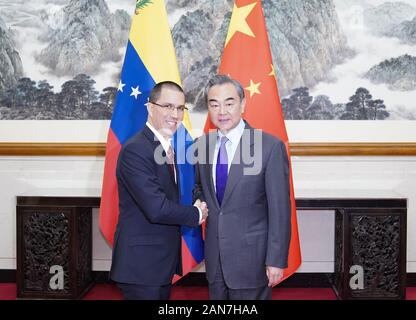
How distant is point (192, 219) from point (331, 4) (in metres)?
2.72

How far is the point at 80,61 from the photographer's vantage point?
4.14m

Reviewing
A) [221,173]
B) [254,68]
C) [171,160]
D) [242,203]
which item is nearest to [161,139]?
[171,160]

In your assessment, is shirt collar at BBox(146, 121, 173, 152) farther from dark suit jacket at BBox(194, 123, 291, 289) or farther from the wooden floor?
the wooden floor

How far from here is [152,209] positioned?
217 cm

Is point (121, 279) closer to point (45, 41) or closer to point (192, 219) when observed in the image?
point (192, 219)

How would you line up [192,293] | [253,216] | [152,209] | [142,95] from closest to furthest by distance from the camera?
[152,209] < [253,216] < [142,95] < [192,293]

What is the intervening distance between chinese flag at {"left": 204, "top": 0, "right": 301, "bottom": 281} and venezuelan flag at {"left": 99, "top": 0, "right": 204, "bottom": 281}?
1.25 ft

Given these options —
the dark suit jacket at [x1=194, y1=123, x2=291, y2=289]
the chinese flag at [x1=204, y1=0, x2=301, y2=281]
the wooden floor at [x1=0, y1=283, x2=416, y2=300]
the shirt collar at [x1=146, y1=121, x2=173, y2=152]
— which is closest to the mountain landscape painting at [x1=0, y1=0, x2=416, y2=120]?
the chinese flag at [x1=204, y1=0, x2=301, y2=281]

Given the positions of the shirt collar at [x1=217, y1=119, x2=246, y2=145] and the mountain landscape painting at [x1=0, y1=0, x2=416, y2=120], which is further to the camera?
the mountain landscape painting at [x1=0, y1=0, x2=416, y2=120]

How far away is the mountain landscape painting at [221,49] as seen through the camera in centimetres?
408

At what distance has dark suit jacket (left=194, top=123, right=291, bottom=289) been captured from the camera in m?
2.22

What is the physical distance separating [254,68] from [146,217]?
1462 mm

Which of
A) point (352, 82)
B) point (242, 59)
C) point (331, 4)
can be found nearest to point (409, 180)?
point (352, 82)

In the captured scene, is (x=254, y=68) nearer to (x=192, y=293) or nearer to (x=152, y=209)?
(x=152, y=209)
